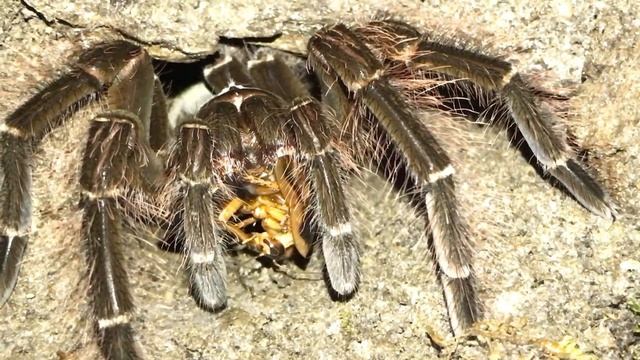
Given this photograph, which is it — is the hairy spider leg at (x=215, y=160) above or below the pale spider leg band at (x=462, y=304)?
above

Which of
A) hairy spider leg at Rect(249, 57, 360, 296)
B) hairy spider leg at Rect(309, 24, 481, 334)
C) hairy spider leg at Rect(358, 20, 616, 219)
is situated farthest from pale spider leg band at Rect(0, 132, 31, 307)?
hairy spider leg at Rect(358, 20, 616, 219)

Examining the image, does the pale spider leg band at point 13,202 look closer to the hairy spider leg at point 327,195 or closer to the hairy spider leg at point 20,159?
the hairy spider leg at point 20,159

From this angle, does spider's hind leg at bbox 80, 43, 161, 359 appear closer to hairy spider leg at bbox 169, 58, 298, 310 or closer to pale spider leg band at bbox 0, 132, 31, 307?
hairy spider leg at bbox 169, 58, 298, 310

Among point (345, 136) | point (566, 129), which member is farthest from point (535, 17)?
point (345, 136)

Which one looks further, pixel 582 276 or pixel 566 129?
pixel 566 129

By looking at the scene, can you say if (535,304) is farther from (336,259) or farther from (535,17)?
(535,17)

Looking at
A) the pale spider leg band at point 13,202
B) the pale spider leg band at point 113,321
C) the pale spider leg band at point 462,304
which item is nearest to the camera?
the pale spider leg band at point 113,321

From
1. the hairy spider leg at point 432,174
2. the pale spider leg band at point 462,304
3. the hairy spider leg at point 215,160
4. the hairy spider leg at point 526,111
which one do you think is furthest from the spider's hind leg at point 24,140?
the pale spider leg band at point 462,304

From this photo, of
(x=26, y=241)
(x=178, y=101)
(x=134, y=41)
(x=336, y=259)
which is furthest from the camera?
(x=178, y=101)
